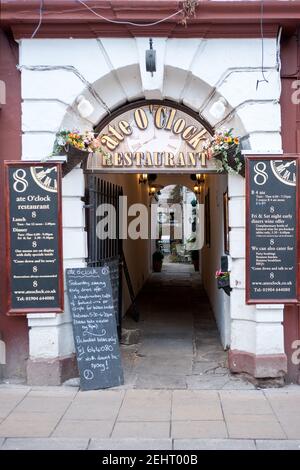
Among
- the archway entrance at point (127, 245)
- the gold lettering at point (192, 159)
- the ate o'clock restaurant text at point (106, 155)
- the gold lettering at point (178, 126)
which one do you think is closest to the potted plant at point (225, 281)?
the ate o'clock restaurant text at point (106, 155)

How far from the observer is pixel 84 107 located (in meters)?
6.59

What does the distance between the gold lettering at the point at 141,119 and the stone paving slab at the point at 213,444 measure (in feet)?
12.7

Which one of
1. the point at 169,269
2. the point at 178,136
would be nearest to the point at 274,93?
the point at 178,136

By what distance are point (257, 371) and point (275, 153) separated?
8.48 ft

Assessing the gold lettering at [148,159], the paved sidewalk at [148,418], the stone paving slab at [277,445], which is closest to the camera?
Result: the stone paving slab at [277,445]

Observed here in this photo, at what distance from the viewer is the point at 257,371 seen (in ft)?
20.2

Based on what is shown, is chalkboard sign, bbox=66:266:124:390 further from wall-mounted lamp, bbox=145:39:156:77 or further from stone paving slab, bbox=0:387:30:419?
wall-mounted lamp, bbox=145:39:156:77

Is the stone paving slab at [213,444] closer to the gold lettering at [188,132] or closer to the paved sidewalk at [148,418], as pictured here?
the paved sidewalk at [148,418]

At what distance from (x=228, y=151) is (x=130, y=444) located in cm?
345

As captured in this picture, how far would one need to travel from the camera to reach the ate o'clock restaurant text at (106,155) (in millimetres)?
6188

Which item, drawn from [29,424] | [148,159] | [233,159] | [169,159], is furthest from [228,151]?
[29,424]

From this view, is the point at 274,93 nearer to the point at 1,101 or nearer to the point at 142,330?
the point at 1,101

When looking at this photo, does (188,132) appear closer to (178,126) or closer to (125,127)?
(178,126)
